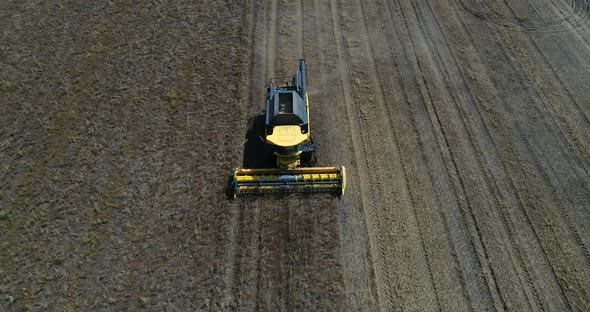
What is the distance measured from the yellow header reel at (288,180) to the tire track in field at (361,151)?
94 centimetres

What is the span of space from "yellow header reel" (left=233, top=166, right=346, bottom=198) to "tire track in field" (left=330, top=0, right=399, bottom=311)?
3.07 feet

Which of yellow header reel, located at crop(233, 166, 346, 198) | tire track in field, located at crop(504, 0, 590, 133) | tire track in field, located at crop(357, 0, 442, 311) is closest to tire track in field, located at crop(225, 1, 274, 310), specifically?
yellow header reel, located at crop(233, 166, 346, 198)

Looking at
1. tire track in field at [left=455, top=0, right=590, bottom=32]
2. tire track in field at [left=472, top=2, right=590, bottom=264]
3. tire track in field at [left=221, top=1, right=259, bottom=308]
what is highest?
tire track in field at [left=455, top=0, right=590, bottom=32]

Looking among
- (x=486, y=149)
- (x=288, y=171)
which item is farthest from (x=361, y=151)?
(x=486, y=149)

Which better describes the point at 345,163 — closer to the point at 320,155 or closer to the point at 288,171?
the point at 320,155

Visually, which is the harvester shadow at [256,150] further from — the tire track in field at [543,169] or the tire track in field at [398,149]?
the tire track in field at [543,169]

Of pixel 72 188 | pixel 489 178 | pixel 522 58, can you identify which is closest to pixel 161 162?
pixel 72 188

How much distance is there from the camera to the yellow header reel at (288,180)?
37.3 feet

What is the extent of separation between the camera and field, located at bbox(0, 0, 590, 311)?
1020 centimetres

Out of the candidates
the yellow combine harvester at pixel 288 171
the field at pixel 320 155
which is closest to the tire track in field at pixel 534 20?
the field at pixel 320 155

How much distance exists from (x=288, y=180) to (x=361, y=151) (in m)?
2.90

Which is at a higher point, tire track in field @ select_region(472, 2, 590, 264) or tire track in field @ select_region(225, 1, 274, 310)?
tire track in field @ select_region(472, 2, 590, 264)

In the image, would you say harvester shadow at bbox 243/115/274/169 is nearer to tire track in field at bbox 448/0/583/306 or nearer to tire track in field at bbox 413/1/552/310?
tire track in field at bbox 413/1/552/310

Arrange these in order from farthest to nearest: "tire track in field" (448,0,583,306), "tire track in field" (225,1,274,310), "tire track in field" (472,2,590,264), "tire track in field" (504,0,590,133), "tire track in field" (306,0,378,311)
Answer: "tire track in field" (504,0,590,133)
"tire track in field" (448,0,583,306)
"tire track in field" (472,2,590,264)
"tire track in field" (306,0,378,311)
"tire track in field" (225,1,274,310)
